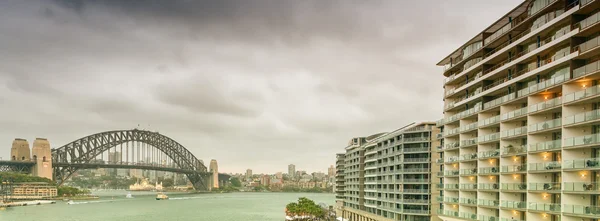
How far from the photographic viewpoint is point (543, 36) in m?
41.4

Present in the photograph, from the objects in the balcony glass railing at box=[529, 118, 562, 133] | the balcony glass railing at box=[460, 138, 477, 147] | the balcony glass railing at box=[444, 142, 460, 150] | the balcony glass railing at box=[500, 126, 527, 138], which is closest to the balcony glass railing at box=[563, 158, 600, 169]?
the balcony glass railing at box=[529, 118, 562, 133]

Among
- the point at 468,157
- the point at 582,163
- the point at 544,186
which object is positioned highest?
the point at 582,163

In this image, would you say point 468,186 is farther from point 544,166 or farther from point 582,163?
point 582,163

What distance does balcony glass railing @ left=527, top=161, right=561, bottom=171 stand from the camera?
124 feet

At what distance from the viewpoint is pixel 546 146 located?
3903 cm

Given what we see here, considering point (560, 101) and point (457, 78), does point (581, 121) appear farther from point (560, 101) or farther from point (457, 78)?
point (457, 78)

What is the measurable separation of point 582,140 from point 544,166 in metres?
5.09

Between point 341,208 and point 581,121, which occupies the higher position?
point 581,121

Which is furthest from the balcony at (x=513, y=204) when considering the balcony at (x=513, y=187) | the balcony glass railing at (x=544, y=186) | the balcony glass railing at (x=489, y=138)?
the balcony glass railing at (x=489, y=138)

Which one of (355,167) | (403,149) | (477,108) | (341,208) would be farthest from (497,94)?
(341,208)

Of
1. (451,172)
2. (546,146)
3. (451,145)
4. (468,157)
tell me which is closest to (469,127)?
(468,157)

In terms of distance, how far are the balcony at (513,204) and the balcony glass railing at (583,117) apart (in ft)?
31.0

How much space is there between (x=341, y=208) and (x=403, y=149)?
4501cm

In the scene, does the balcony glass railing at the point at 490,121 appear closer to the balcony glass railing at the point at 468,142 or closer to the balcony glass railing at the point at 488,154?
the balcony glass railing at the point at 468,142
